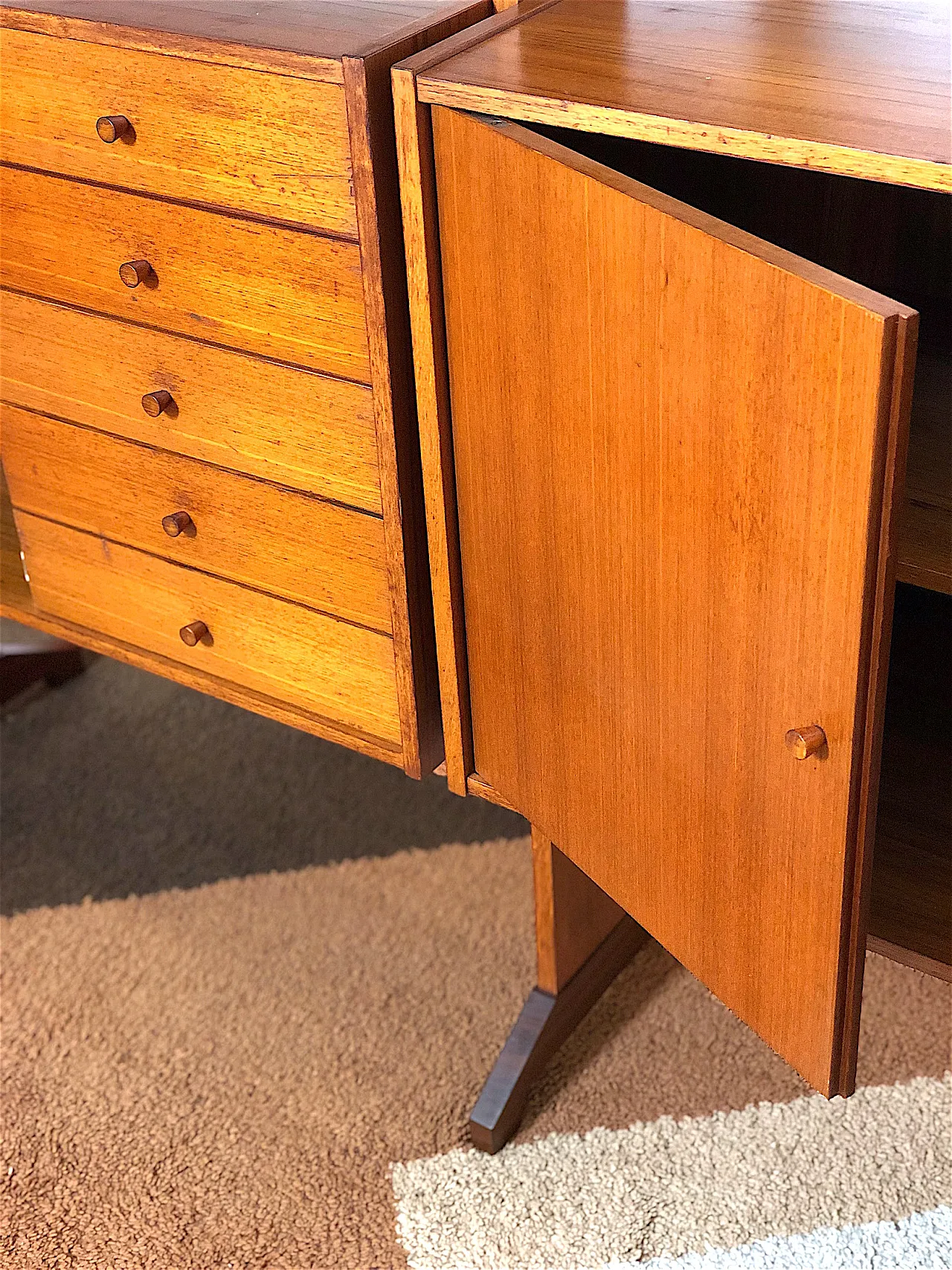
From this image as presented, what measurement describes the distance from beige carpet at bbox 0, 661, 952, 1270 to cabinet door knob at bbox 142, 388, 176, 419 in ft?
1.98

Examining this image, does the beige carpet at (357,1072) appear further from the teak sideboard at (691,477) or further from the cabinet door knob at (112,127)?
the cabinet door knob at (112,127)

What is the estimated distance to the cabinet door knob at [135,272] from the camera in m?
0.92

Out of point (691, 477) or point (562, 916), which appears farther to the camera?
point (562, 916)

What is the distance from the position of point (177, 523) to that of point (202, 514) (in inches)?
0.8

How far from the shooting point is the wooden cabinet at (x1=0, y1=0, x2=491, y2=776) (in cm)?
82

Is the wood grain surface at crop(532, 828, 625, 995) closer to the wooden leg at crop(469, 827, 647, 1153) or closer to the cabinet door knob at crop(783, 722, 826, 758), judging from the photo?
the wooden leg at crop(469, 827, 647, 1153)

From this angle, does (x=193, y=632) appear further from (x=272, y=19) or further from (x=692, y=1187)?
(x=692, y=1187)

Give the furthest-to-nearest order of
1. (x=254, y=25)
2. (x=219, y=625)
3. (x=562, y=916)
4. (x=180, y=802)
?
(x=180, y=802), (x=562, y=916), (x=219, y=625), (x=254, y=25)

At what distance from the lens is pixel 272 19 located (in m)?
0.84

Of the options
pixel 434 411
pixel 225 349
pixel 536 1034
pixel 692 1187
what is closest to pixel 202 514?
pixel 225 349

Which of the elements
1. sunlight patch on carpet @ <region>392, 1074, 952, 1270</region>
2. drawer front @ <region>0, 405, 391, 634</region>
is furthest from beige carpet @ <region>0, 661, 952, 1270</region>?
drawer front @ <region>0, 405, 391, 634</region>

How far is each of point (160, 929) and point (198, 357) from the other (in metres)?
0.68

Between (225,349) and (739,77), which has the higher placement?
(739,77)

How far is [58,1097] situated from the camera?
1229 millimetres
